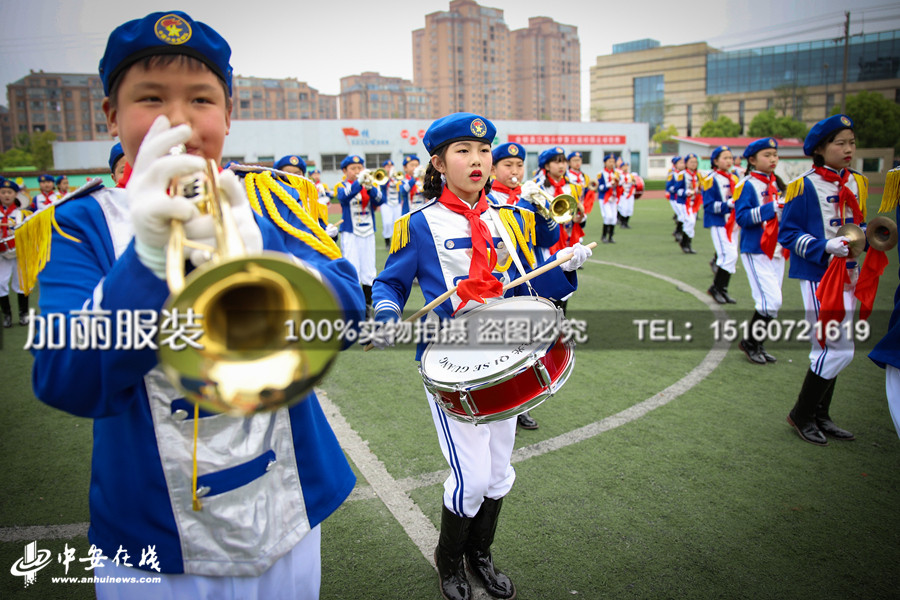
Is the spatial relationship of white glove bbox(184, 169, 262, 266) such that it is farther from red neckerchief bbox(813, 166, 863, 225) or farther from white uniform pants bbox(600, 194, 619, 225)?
white uniform pants bbox(600, 194, 619, 225)

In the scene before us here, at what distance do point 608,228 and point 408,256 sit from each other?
13785 mm

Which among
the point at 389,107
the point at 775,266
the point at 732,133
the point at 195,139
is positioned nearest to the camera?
the point at 195,139

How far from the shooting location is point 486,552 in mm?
2992

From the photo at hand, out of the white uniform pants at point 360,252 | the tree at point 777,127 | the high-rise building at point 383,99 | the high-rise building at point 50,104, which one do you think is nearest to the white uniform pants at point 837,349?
the white uniform pants at point 360,252

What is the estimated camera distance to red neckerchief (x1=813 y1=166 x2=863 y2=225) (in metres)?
4.59

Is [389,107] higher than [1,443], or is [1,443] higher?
[389,107]

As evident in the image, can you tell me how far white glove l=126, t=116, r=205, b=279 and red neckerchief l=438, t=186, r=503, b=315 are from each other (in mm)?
1674

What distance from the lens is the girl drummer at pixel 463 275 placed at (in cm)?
279

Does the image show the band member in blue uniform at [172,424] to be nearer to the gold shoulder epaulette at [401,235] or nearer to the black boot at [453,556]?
the black boot at [453,556]

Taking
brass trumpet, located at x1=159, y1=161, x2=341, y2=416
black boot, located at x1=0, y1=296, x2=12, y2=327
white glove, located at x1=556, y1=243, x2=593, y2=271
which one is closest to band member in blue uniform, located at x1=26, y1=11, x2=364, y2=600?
brass trumpet, located at x1=159, y1=161, x2=341, y2=416

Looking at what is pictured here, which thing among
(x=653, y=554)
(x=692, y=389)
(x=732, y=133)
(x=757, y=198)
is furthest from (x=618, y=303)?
(x=732, y=133)

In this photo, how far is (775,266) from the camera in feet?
21.0

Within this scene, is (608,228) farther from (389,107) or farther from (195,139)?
(389,107)

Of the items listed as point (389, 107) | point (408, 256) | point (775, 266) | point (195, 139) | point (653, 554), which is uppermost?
point (389, 107)
